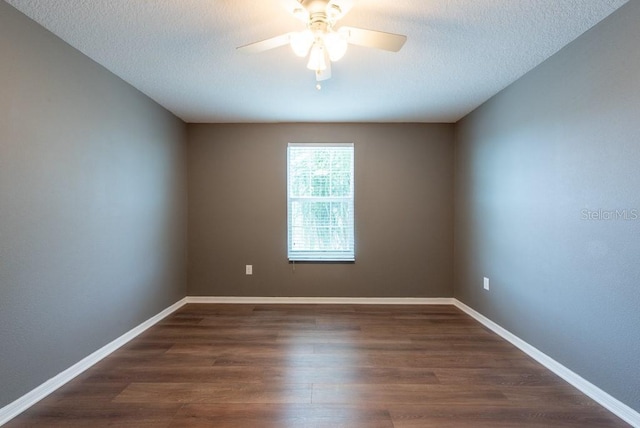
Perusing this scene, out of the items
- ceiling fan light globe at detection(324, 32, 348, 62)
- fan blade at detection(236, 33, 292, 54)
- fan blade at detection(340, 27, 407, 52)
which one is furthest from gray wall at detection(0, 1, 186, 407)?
fan blade at detection(340, 27, 407, 52)

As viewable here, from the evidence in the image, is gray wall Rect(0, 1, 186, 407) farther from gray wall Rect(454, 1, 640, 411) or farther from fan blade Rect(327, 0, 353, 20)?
gray wall Rect(454, 1, 640, 411)

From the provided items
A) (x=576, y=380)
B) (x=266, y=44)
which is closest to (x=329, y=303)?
(x=576, y=380)

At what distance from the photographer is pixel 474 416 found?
5.74 ft

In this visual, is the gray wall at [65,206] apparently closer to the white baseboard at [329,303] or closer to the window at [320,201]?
the white baseboard at [329,303]

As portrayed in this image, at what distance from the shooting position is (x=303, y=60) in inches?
94.2

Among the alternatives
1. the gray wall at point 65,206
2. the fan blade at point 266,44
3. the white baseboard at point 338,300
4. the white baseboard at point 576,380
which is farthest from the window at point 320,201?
the fan blade at point 266,44

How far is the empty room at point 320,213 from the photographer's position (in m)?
1.76

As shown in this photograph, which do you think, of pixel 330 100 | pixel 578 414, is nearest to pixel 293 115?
pixel 330 100

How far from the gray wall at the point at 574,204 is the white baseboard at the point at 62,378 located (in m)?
3.35

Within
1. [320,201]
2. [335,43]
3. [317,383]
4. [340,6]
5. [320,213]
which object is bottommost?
[317,383]

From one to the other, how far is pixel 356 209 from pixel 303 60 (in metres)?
1.99

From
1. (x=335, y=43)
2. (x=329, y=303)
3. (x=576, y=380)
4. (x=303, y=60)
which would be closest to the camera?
(x=335, y=43)

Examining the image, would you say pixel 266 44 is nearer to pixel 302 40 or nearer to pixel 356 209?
pixel 302 40

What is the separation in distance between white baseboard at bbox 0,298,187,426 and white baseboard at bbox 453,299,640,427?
3.33 m
